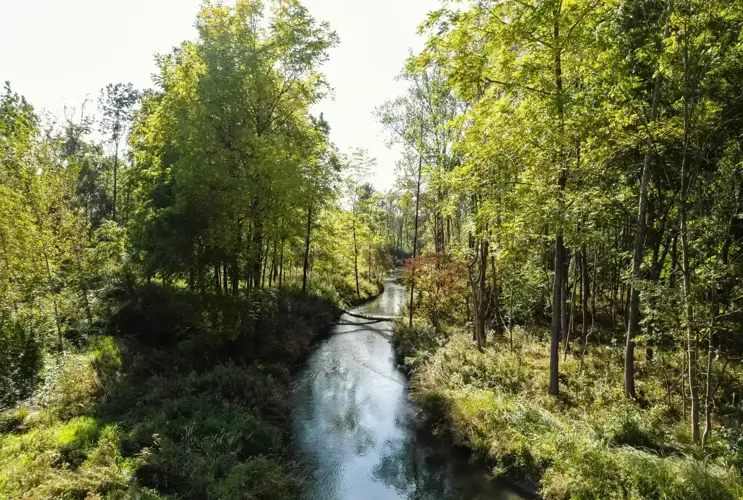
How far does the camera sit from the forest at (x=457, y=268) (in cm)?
736

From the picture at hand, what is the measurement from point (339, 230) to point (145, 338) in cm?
1730

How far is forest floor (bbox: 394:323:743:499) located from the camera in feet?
22.3

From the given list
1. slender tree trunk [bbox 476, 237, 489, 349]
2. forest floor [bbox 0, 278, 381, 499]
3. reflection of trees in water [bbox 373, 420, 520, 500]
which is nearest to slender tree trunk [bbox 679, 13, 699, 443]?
reflection of trees in water [bbox 373, 420, 520, 500]

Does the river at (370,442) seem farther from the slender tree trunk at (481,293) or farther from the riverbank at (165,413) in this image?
the slender tree trunk at (481,293)

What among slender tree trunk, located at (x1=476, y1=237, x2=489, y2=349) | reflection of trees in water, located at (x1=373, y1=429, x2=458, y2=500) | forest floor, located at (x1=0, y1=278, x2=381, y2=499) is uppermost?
slender tree trunk, located at (x1=476, y1=237, x2=489, y2=349)

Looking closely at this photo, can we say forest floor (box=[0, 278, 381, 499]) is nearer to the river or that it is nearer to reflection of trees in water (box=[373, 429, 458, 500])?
the river

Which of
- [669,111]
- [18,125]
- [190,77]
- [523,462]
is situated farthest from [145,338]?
[669,111]

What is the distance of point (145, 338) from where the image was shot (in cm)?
1525

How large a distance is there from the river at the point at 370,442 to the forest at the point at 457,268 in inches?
20.9

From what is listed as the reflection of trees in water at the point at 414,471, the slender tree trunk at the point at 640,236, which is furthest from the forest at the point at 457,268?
the reflection of trees in water at the point at 414,471

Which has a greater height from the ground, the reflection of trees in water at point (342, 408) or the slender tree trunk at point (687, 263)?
the slender tree trunk at point (687, 263)

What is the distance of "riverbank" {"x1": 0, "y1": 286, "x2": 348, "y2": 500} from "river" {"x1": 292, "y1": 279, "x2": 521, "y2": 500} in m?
0.84

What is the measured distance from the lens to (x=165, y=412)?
980 centimetres

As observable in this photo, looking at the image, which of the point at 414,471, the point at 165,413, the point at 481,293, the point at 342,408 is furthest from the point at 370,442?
the point at 481,293
